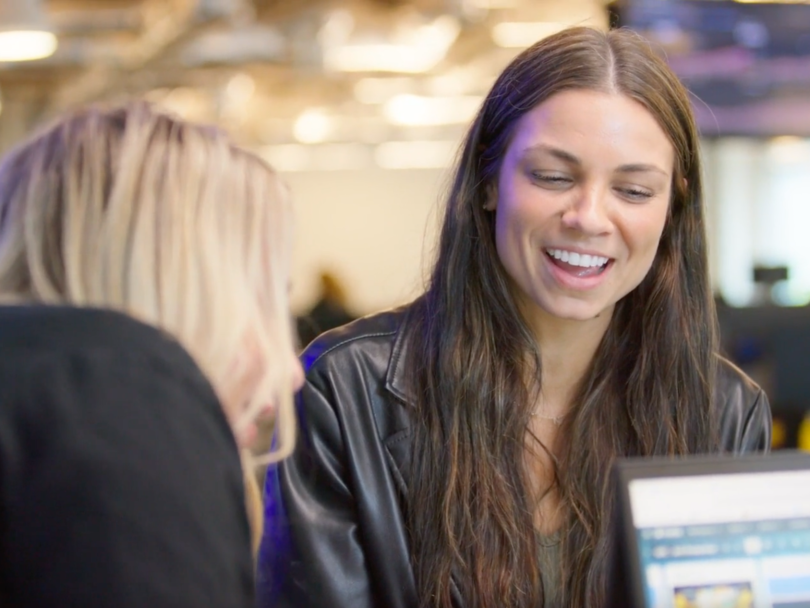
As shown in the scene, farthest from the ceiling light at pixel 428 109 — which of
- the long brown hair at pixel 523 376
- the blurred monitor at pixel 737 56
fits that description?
the long brown hair at pixel 523 376

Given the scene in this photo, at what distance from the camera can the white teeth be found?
1651 millimetres

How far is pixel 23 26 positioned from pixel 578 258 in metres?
4.61

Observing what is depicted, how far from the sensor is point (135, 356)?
93 centimetres

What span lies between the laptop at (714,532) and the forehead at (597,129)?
592mm

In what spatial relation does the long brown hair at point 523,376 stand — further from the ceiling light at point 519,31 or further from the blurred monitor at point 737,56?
the ceiling light at point 519,31

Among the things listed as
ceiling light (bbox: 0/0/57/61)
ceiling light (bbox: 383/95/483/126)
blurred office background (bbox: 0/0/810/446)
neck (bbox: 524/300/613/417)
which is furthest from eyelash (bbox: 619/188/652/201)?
ceiling light (bbox: 383/95/483/126)

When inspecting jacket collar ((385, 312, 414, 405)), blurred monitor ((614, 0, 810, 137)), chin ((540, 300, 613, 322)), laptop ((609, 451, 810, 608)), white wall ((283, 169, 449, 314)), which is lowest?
laptop ((609, 451, 810, 608))

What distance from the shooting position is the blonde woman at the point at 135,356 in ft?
2.87

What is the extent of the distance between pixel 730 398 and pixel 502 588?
531 millimetres

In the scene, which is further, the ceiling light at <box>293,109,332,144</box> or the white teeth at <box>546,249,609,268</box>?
the ceiling light at <box>293,109,332,144</box>

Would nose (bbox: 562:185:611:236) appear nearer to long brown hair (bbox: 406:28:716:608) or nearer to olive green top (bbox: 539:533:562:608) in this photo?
long brown hair (bbox: 406:28:716:608)

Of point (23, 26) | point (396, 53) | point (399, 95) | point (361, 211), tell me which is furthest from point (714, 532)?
point (361, 211)

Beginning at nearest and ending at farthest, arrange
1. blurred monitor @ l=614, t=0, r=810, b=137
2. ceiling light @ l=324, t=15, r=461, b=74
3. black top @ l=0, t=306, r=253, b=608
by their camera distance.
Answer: black top @ l=0, t=306, r=253, b=608 < blurred monitor @ l=614, t=0, r=810, b=137 < ceiling light @ l=324, t=15, r=461, b=74

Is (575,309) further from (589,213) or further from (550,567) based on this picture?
(550,567)
